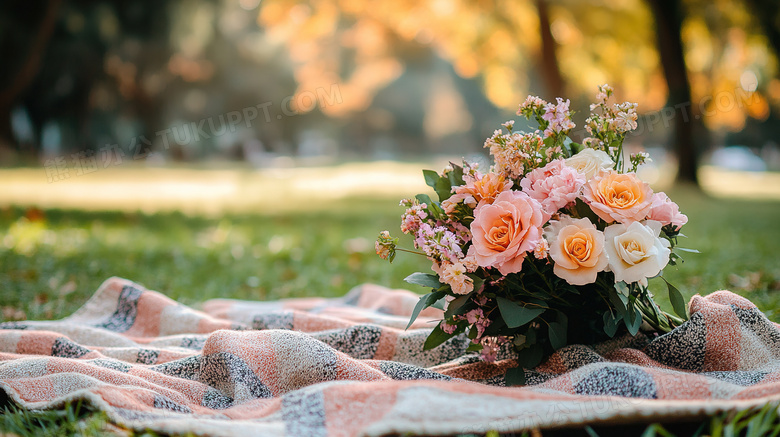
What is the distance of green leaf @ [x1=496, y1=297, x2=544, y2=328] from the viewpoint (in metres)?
1.71

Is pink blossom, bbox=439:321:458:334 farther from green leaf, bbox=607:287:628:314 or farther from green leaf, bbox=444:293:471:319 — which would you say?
green leaf, bbox=607:287:628:314

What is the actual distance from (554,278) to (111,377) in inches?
53.9

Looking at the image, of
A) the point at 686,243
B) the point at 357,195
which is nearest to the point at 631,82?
the point at 357,195

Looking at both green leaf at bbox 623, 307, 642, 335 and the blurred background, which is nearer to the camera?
green leaf at bbox 623, 307, 642, 335

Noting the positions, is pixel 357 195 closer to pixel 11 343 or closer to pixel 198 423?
pixel 11 343

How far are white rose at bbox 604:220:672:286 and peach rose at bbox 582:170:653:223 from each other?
0.04 m

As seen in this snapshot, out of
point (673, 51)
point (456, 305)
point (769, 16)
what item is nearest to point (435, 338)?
point (456, 305)

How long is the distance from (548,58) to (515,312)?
1194cm

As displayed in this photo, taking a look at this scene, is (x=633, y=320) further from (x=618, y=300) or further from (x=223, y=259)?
(x=223, y=259)

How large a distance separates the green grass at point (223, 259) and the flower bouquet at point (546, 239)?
753 millimetres

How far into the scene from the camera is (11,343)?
232cm

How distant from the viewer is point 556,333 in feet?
6.04

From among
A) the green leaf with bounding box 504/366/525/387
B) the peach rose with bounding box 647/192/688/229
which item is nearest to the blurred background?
the peach rose with bounding box 647/192/688/229

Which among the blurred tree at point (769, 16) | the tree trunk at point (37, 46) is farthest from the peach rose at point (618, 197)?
the tree trunk at point (37, 46)
